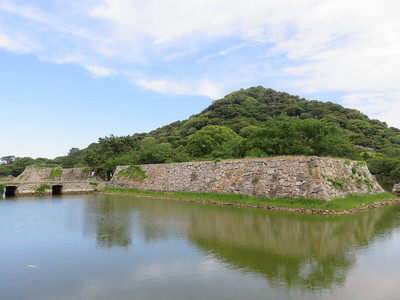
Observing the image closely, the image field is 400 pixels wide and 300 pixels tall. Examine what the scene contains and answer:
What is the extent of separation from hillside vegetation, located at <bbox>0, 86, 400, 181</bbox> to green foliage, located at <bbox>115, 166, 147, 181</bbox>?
2865 mm

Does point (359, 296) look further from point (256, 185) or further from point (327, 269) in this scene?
point (256, 185)

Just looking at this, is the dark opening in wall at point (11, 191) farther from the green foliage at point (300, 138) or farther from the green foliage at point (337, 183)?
the green foliage at point (337, 183)

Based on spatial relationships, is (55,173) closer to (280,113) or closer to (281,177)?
(281,177)

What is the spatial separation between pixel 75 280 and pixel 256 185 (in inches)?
526

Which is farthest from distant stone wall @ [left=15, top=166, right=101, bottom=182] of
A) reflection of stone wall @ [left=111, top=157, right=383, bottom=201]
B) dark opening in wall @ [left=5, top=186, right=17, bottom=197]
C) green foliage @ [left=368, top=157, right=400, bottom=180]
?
green foliage @ [left=368, top=157, right=400, bottom=180]

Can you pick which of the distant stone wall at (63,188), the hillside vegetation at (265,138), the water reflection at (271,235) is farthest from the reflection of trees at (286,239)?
the distant stone wall at (63,188)

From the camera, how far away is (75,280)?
6.19 m

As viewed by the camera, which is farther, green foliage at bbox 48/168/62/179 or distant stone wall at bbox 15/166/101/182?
green foliage at bbox 48/168/62/179

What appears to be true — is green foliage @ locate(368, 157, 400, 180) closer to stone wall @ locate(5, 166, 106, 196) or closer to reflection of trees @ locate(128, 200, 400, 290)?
reflection of trees @ locate(128, 200, 400, 290)

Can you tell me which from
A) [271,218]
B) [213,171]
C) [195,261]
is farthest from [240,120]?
[195,261]

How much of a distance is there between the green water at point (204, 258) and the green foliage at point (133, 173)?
625 inches

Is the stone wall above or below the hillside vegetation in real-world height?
below

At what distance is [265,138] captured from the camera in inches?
867

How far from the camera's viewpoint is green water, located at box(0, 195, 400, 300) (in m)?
5.66
